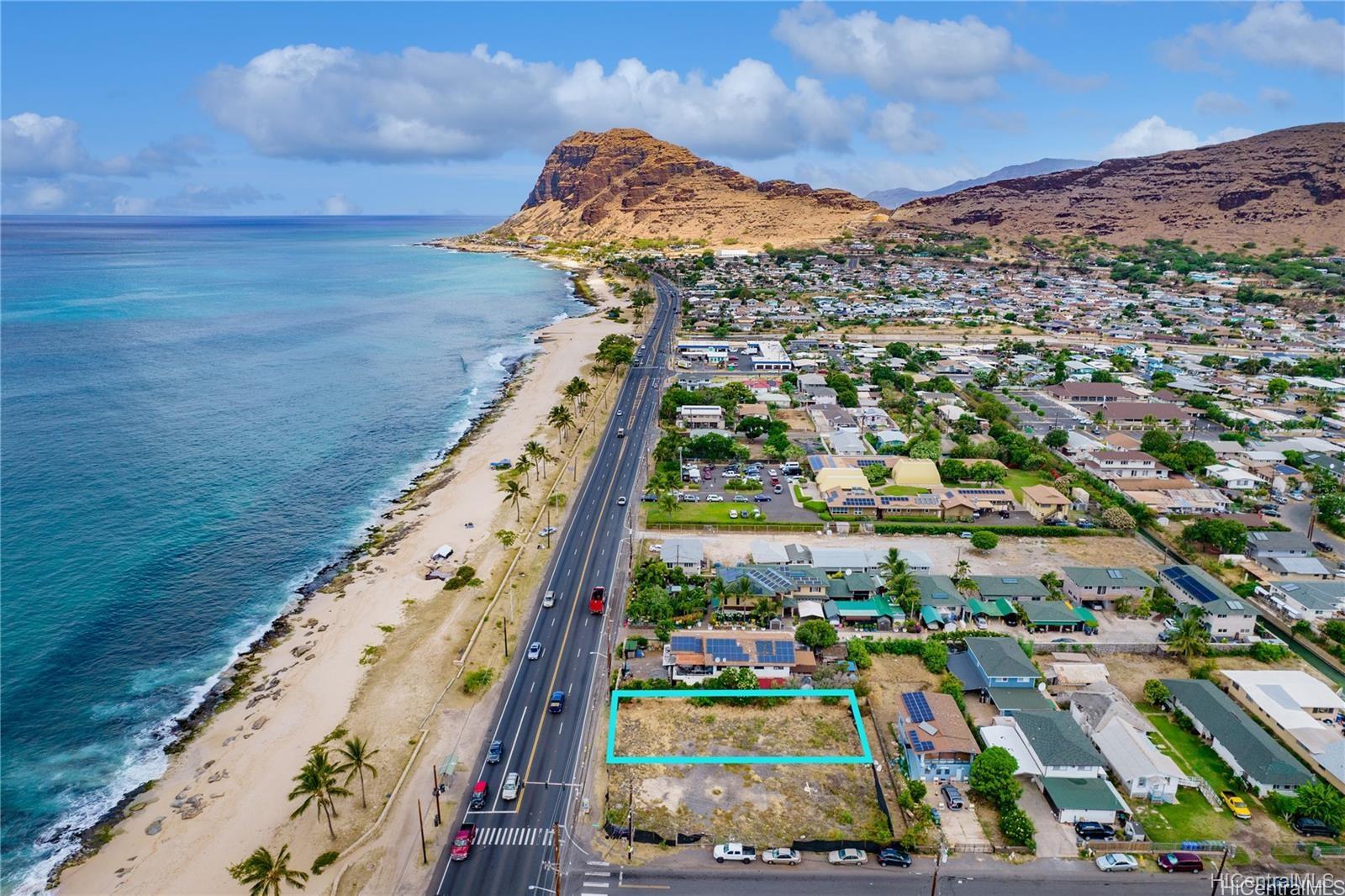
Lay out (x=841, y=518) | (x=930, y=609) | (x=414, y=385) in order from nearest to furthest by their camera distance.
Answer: (x=930, y=609) < (x=841, y=518) < (x=414, y=385)

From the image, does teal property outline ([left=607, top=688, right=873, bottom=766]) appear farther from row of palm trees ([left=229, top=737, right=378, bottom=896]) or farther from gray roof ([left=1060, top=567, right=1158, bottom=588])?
gray roof ([left=1060, top=567, right=1158, bottom=588])

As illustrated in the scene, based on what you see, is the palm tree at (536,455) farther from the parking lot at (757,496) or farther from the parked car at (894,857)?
the parked car at (894,857)

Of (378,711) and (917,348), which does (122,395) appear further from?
(917,348)

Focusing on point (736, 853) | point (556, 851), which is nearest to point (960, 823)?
point (736, 853)

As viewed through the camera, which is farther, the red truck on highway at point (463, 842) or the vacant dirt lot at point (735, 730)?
the vacant dirt lot at point (735, 730)

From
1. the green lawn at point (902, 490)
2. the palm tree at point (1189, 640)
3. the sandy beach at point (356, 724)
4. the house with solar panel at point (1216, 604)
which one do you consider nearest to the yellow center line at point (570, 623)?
the sandy beach at point (356, 724)

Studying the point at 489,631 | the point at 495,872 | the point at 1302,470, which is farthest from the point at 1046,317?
the point at 495,872
